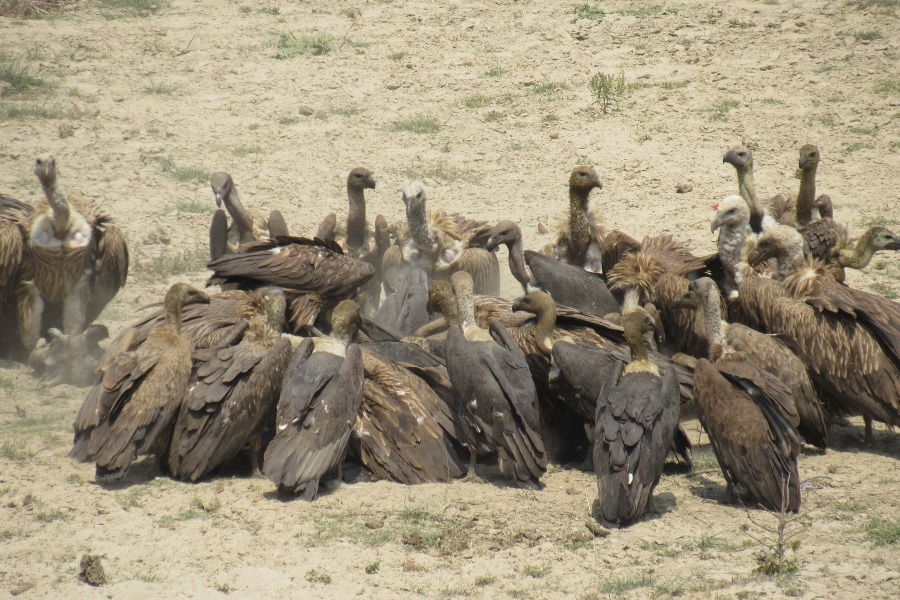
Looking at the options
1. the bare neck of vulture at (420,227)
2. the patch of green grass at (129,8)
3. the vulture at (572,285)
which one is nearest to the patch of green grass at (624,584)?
the vulture at (572,285)

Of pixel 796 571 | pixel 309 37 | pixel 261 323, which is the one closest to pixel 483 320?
pixel 261 323

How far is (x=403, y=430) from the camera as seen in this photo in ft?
22.0

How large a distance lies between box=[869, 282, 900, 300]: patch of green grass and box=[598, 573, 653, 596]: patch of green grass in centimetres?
531

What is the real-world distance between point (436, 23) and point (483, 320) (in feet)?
26.6

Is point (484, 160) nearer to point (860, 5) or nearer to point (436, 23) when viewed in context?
point (436, 23)

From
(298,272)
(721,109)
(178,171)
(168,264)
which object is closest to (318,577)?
(298,272)

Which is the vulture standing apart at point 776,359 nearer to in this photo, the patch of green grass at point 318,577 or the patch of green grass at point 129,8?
the patch of green grass at point 318,577

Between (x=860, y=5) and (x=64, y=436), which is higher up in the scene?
(x=860, y=5)

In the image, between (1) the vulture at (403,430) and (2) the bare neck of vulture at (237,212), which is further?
(2) the bare neck of vulture at (237,212)

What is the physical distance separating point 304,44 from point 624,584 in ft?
Answer: 36.1

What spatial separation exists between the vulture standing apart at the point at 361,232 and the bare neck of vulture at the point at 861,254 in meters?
3.98

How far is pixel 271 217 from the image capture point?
992cm

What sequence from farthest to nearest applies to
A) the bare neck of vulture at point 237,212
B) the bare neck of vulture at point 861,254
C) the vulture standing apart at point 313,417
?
the bare neck of vulture at point 237,212 < the bare neck of vulture at point 861,254 < the vulture standing apart at point 313,417

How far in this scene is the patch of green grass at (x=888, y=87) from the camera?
1284 centimetres
